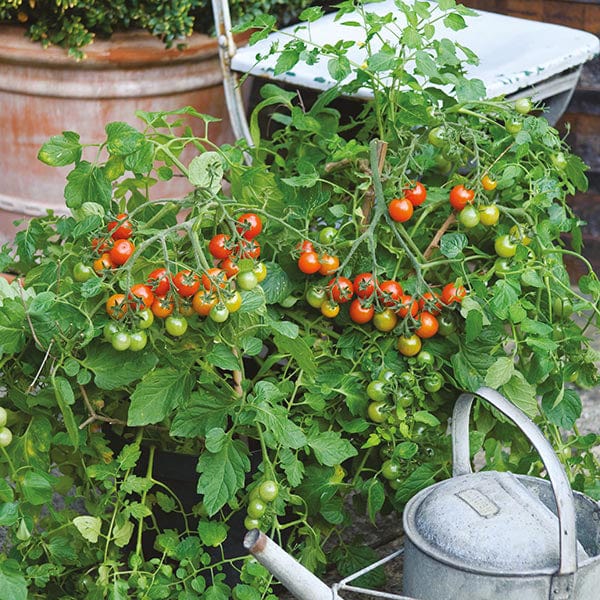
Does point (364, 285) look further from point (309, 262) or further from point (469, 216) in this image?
point (469, 216)

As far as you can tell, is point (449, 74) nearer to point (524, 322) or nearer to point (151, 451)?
point (524, 322)

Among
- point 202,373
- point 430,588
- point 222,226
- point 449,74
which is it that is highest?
point 449,74

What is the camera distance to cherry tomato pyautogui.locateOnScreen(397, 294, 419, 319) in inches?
63.0

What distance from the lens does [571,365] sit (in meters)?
1.69

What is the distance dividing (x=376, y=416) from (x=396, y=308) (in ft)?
0.53

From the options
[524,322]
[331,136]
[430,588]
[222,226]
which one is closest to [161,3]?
[331,136]

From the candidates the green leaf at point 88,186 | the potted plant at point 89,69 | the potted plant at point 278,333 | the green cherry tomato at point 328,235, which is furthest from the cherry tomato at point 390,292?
the potted plant at point 89,69

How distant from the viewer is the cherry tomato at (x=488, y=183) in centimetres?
165

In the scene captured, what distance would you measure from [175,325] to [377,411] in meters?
0.36

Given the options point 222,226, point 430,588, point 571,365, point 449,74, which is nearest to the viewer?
point 430,588

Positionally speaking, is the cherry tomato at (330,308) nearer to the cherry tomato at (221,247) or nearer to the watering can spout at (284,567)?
the cherry tomato at (221,247)

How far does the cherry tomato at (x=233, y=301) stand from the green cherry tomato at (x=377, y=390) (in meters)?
0.30

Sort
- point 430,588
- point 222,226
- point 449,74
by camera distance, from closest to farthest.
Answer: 1. point 430,588
2. point 222,226
3. point 449,74

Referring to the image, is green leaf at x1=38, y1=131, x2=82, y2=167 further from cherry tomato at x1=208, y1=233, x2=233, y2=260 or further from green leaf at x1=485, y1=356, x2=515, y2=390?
green leaf at x1=485, y1=356, x2=515, y2=390
